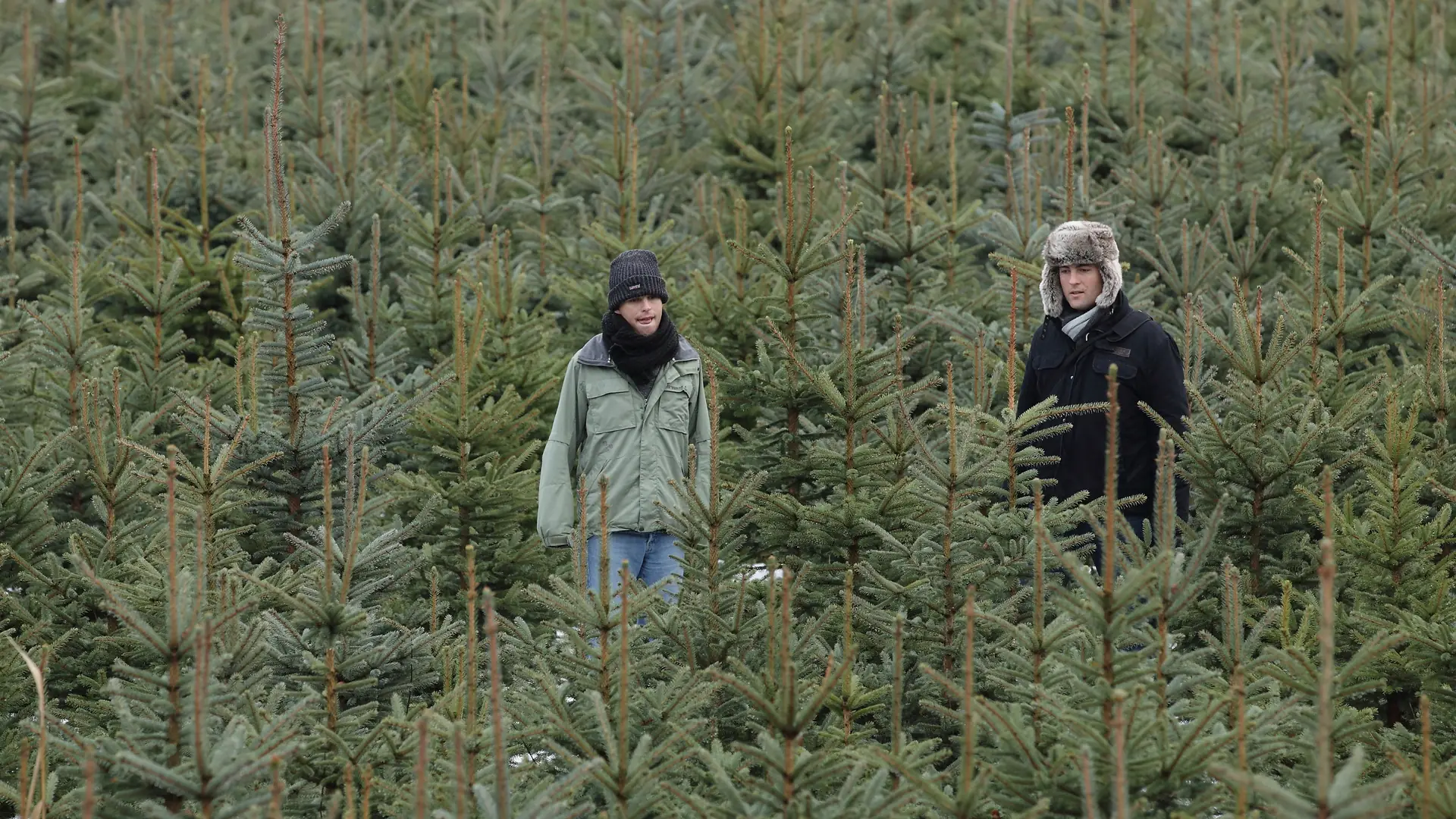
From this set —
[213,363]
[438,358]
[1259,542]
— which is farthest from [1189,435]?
[213,363]

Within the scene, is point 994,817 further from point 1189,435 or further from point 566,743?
point 1189,435

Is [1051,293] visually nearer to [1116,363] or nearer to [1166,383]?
[1116,363]

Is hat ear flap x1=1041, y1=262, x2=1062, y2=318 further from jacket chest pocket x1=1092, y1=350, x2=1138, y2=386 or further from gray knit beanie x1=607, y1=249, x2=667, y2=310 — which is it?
gray knit beanie x1=607, y1=249, x2=667, y2=310

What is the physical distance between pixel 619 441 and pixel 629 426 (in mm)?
80

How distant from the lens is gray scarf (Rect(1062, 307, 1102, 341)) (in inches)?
277

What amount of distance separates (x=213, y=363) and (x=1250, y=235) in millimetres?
6762

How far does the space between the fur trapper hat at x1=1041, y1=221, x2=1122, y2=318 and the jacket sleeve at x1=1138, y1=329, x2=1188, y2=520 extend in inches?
12.3

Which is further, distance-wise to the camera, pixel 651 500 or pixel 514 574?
pixel 514 574

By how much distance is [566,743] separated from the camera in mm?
5410

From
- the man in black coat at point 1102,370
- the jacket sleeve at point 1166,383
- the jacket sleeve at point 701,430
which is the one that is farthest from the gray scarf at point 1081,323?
the jacket sleeve at point 701,430

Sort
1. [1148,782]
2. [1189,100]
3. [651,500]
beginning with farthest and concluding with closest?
1. [1189,100]
2. [651,500]
3. [1148,782]

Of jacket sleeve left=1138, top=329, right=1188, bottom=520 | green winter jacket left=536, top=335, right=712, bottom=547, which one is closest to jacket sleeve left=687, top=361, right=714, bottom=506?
green winter jacket left=536, top=335, right=712, bottom=547

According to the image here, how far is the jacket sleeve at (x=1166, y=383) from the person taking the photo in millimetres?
6914

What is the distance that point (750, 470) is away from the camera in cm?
736
